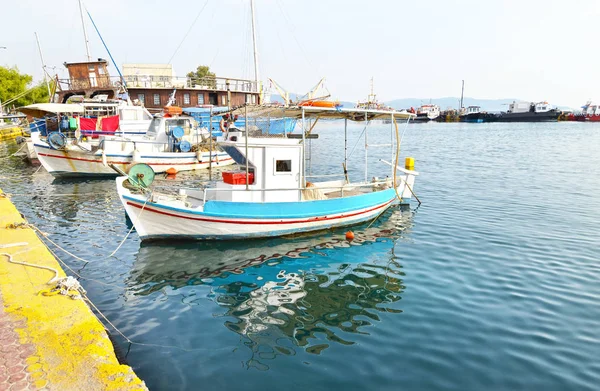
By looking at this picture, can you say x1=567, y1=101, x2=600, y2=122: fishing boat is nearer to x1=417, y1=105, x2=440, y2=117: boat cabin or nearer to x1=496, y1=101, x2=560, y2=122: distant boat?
x1=496, y1=101, x2=560, y2=122: distant boat

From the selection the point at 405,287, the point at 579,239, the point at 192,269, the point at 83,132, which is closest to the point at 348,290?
the point at 405,287

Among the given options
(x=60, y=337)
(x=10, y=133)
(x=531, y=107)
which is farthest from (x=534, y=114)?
(x=60, y=337)

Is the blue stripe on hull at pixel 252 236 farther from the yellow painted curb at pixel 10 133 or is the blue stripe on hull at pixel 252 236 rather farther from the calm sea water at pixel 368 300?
the yellow painted curb at pixel 10 133

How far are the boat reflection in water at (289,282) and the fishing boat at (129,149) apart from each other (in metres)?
12.0

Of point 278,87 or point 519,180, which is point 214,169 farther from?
point 519,180

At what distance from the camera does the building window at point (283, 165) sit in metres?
12.6

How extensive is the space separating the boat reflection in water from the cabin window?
2.39m

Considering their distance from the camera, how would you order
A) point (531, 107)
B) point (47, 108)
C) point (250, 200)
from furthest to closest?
point (531, 107)
point (47, 108)
point (250, 200)

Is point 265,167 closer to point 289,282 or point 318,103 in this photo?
point 318,103

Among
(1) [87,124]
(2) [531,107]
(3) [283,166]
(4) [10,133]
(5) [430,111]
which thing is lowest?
(4) [10,133]

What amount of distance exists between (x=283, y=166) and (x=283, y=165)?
0.11 feet

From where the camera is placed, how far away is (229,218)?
11898 mm

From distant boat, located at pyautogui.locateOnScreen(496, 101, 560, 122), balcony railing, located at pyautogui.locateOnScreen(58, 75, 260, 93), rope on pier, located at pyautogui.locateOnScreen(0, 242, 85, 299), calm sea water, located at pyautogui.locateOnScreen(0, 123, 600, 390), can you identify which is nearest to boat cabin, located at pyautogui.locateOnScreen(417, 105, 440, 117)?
distant boat, located at pyautogui.locateOnScreen(496, 101, 560, 122)

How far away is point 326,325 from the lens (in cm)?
762
